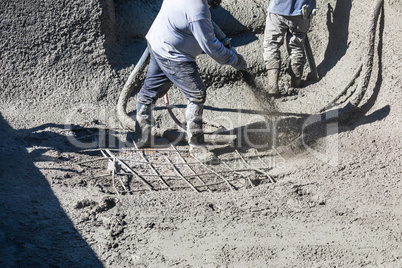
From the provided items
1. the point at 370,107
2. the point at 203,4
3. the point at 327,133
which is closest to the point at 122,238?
the point at 203,4

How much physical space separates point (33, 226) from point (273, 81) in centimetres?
289

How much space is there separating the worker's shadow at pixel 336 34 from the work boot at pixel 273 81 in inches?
24.3

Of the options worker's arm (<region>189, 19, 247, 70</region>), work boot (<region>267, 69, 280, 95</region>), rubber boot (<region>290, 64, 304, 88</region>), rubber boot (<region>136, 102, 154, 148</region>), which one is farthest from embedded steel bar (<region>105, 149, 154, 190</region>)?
rubber boot (<region>290, 64, 304, 88</region>)

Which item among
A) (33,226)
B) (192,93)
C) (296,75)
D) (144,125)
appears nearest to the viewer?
(33,226)

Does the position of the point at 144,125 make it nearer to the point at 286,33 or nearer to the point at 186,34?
the point at 186,34

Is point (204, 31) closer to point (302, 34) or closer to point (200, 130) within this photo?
point (200, 130)

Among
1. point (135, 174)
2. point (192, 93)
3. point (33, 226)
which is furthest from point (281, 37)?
point (33, 226)

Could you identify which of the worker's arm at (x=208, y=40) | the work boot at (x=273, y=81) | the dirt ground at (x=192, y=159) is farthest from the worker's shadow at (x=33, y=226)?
the work boot at (x=273, y=81)

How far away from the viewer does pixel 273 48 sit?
5.09 m

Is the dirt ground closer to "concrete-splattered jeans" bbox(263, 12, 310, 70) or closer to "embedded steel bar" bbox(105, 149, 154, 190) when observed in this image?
"embedded steel bar" bbox(105, 149, 154, 190)

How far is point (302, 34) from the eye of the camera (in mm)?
5098

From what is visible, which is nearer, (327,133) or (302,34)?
(327,133)

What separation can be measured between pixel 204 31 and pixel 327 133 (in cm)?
159

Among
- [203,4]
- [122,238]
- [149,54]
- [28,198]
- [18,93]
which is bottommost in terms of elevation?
[122,238]
